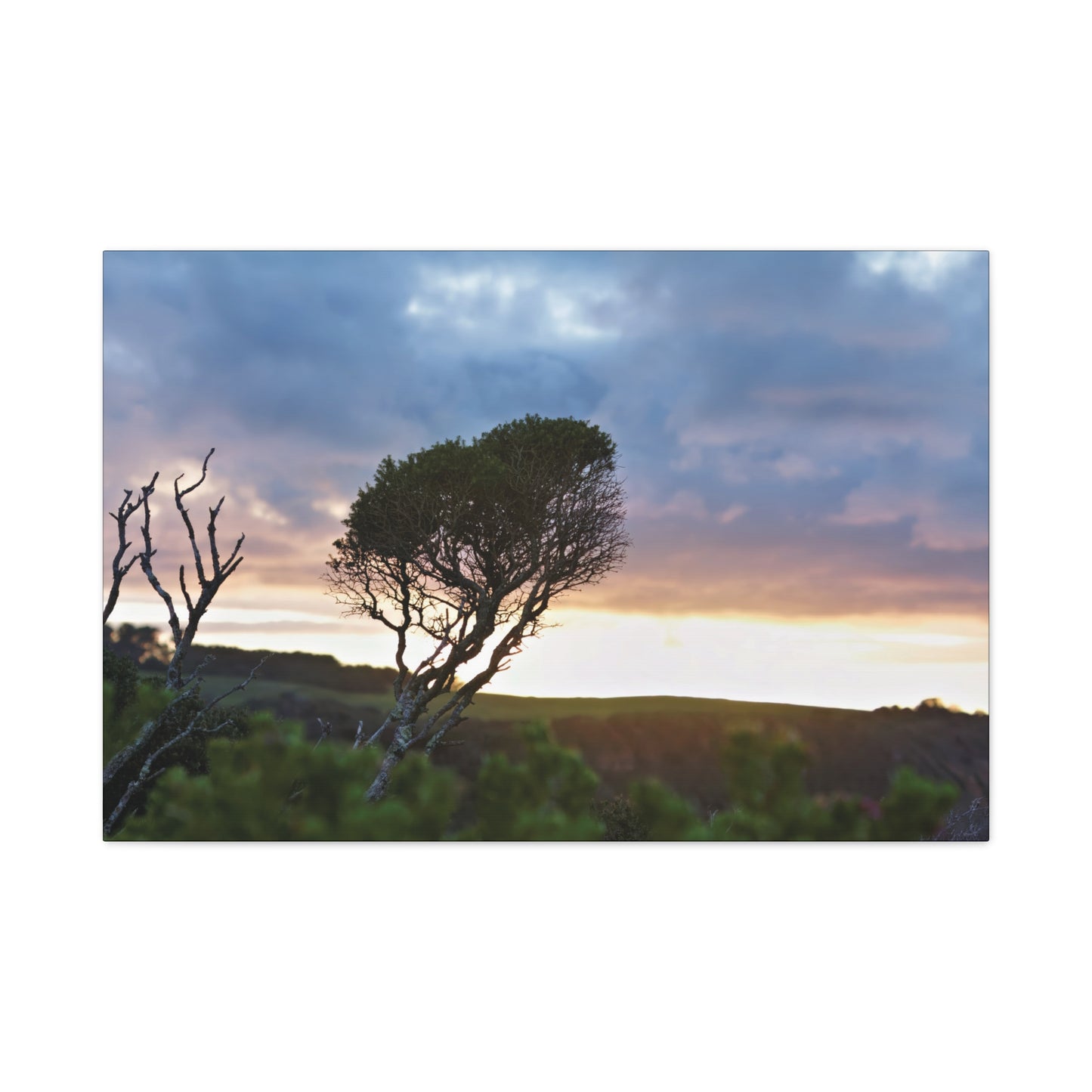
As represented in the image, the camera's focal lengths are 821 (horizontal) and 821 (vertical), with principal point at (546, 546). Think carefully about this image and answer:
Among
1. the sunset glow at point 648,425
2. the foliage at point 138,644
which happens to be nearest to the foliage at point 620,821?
the sunset glow at point 648,425

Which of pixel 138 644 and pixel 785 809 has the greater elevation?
pixel 138 644

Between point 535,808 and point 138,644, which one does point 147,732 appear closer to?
point 138,644

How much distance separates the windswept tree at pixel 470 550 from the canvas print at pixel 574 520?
2 centimetres

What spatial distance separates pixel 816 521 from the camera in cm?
500

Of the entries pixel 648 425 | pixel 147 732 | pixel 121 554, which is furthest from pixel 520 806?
pixel 121 554

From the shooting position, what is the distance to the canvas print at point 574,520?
193 inches

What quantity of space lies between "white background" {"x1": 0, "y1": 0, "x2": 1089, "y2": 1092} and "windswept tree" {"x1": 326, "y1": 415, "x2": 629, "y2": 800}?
1026 millimetres

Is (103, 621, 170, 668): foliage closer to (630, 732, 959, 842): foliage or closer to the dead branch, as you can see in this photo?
the dead branch

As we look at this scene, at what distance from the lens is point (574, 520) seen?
5090 mm

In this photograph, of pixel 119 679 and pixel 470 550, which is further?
pixel 470 550

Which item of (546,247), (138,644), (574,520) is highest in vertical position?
(546,247)

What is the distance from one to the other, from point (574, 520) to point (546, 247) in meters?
1.67

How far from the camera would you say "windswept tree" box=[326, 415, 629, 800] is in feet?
16.4

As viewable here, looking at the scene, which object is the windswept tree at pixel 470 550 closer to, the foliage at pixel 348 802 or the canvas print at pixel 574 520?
the canvas print at pixel 574 520
